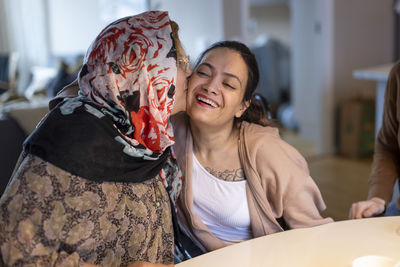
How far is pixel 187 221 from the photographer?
147cm

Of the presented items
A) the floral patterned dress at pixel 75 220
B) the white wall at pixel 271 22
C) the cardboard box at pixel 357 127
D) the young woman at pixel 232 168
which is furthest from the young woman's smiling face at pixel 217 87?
the white wall at pixel 271 22

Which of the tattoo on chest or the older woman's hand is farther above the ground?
the tattoo on chest

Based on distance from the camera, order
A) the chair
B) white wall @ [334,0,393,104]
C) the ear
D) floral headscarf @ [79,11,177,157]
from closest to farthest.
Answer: floral headscarf @ [79,11,177,157], the ear, white wall @ [334,0,393,104], the chair

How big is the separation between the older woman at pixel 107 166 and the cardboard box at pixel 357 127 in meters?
3.50

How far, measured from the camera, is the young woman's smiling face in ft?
4.65

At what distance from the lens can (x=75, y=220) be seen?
1049 millimetres

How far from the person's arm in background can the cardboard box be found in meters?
2.83

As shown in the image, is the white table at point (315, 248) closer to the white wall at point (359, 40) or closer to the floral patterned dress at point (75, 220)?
the floral patterned dress at point (75, 220)

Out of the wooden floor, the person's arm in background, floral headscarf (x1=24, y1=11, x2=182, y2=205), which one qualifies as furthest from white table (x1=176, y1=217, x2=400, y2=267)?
the wooden floor

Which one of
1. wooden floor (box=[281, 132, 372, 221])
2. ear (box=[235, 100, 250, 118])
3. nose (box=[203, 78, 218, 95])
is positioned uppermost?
nose (box=[203, 78, 218, 95])

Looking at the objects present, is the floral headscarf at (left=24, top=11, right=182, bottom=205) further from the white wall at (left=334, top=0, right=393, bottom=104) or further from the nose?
the white wall at (left=334, top=0, right=393, bottom=104)

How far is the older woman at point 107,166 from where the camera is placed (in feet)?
3.25

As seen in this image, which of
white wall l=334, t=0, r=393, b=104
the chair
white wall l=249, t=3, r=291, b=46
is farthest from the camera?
white wall l=249, t=3, r=291, b=46

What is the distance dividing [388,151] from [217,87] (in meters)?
0.75
